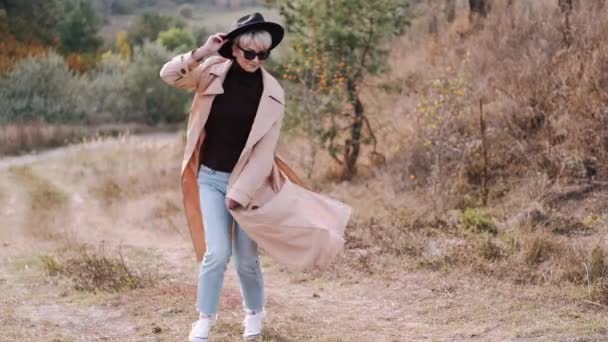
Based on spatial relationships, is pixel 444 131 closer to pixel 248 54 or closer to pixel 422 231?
pixel 422 231

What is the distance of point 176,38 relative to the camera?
51750mm

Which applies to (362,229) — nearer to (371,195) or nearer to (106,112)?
(371,195)

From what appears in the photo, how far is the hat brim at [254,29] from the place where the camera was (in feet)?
17.0

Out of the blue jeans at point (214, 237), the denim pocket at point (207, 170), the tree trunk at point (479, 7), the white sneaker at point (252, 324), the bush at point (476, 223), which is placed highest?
the tree trunk at point (479, 7)

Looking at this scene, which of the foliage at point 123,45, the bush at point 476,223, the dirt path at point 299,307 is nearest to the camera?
the dirt path at point 299,307

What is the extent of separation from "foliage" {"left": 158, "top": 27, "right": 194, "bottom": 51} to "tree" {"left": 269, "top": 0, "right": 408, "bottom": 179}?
3516 cm

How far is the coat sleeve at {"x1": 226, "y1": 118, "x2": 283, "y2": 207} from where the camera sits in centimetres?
520

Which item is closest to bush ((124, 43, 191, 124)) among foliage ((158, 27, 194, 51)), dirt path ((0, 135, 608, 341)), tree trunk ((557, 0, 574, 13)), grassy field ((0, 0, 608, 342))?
foliage ((158, 27, 194, 51))

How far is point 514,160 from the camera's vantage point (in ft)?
36.8

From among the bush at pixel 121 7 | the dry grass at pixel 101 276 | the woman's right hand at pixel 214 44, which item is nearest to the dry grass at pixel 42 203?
the dry grass at pixel 101 276

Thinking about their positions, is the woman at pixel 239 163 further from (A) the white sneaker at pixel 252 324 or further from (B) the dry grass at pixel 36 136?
(B) the dry grass at pixel 36 136

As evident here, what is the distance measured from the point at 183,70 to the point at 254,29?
1.61 feet

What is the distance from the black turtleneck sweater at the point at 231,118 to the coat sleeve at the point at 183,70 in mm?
182

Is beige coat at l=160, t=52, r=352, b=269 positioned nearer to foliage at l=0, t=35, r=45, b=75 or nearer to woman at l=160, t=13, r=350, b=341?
woman at l=160, t=13, r=350, b=341
